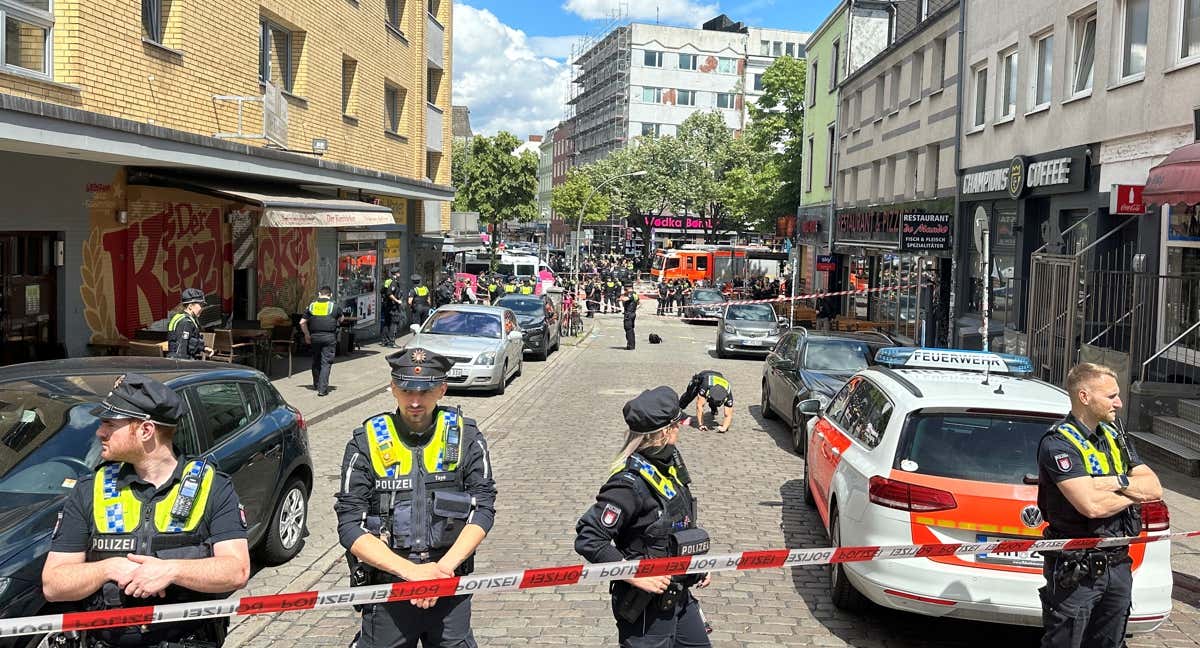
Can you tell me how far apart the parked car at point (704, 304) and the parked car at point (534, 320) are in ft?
48.3

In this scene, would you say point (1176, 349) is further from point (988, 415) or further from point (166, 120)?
point (166, 120)

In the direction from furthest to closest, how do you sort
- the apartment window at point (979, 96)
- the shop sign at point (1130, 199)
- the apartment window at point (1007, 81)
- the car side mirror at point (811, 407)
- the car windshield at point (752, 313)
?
1. the car windshield at point (752, 313)
2. the apartment window at point (979, 96)
3. the apartment window at point (1007, 81)
4. the shop sign at point (1130, 199)
5. the car side mirror at point (811, 407)

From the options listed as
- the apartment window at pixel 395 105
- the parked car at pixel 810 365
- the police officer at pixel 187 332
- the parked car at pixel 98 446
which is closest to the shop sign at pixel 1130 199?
the parked car at pixel 810 365

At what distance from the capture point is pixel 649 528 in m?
4.06

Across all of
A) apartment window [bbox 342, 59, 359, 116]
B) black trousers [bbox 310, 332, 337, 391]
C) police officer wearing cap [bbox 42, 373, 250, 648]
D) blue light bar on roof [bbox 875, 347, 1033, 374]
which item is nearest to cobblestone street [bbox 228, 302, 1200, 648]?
black trousers [bbox 310, 332, 337, 391]

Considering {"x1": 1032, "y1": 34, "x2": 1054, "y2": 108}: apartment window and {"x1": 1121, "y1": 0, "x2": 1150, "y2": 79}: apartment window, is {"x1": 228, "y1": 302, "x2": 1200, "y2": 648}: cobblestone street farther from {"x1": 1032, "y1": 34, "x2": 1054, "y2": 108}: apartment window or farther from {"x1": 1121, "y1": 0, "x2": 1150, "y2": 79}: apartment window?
{"x1": 1032, "y1": 34, "x2": 1054, "y2": 108}: apartment window

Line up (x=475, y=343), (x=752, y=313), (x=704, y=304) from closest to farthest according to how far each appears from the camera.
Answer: (x=475, y=343) → (x=752, y=313) → (x=704, y=304)

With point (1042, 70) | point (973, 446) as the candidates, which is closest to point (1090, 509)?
point (973, 446)

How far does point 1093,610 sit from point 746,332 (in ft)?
70.8

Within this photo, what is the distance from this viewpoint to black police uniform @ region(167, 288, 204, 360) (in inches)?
443

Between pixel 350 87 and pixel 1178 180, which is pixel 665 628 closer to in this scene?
pixel 1178 180

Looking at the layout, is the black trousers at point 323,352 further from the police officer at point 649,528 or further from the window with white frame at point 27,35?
the police officer at point 649,528

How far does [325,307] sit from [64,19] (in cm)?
535

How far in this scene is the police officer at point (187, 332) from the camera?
11.3 meters
